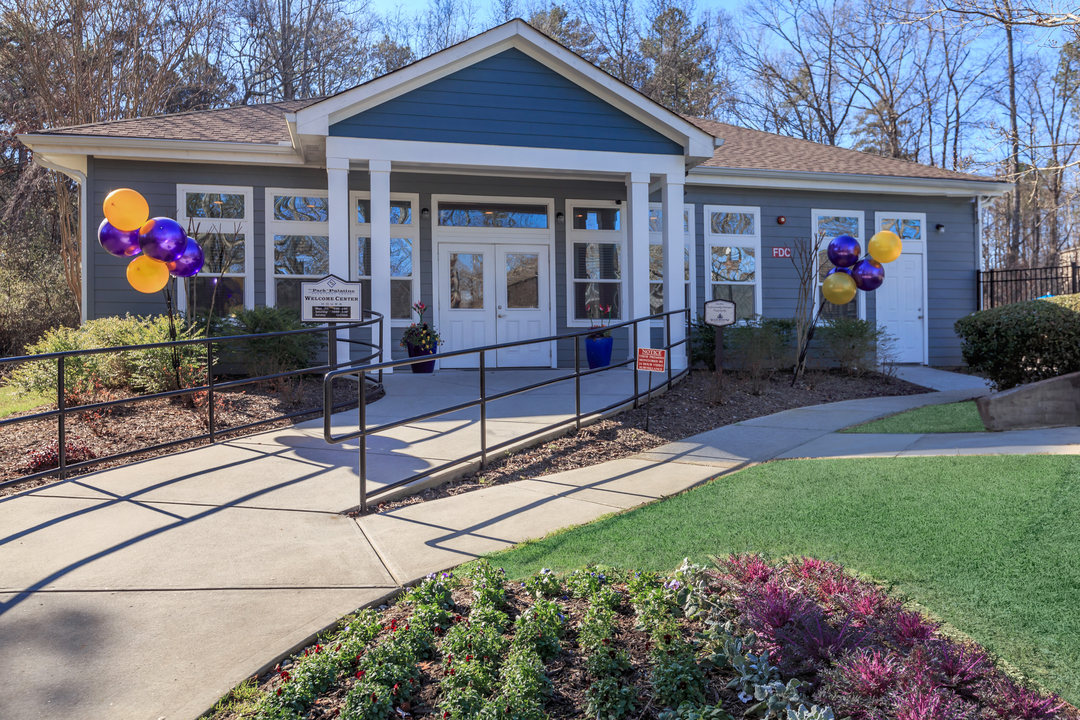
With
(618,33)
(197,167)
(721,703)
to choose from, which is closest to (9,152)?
(197,167)

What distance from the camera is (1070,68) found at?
18750mm

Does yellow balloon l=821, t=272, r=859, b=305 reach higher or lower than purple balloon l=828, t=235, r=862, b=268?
lower

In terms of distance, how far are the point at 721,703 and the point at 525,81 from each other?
9.01 meters

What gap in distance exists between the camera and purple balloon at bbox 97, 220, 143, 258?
278 inches

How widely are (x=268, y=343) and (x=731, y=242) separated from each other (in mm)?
7926

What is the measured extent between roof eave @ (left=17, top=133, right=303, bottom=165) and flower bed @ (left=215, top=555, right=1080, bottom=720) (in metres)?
8.77

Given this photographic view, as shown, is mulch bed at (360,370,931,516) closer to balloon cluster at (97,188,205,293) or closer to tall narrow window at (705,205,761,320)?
tall narrow window at (705,205,761,320)

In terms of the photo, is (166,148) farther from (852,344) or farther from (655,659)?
(852,344)

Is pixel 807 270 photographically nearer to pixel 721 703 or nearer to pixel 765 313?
pixel 765 313

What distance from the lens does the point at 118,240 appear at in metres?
7.08

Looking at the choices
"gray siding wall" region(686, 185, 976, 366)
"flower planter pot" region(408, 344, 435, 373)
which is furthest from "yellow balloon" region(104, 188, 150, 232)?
"gray siding wall" region(686, 185, 976, 366)

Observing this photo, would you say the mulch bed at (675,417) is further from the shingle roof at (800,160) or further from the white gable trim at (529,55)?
the shingle roof at (800,160)

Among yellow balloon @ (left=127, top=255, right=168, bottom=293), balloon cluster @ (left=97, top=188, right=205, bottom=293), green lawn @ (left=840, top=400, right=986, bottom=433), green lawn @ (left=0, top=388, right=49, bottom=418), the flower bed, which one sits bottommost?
the flower bed

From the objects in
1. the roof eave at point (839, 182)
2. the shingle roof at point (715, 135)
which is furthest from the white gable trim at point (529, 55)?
the roof eave at point (839, 182)
